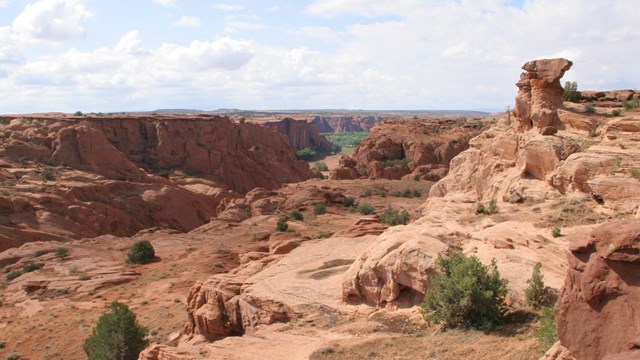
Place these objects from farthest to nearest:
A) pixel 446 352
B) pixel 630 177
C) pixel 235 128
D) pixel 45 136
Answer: pixel 235 128 → pixel 45 136 → pixel 630 177 → pixel 446 352

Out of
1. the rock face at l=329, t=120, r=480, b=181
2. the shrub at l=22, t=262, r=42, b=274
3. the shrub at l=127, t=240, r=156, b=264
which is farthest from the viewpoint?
the rock face at l=329, t=120, r=480, b=181

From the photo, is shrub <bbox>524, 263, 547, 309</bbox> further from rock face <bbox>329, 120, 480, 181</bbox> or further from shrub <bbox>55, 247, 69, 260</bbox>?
rock face <bbox>329, 120, 480, 181</bbox>

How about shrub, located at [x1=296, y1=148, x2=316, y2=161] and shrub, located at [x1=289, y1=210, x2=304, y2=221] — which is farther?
shrub, located at [x1=296, y1=148, x2=316, y2=161]

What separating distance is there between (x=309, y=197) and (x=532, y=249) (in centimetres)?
3329

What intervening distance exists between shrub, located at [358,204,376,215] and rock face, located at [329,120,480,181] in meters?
16.9

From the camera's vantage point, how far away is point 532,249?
13.9m

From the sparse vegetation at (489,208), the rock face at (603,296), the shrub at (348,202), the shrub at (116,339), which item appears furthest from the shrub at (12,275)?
the rock face at (603,296)

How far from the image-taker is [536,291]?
11.9 meters

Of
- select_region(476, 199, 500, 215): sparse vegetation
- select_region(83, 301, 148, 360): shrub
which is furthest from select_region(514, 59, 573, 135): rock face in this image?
select_region(83, 301, 148, 360): shrub

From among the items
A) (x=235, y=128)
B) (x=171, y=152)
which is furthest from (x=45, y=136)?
(x=235, y=128)

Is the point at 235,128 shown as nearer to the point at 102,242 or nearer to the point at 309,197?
the point at 309,197

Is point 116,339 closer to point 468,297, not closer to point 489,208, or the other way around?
point 468,297

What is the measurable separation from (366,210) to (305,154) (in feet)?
236

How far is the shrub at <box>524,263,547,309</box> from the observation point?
11805 millimetres
